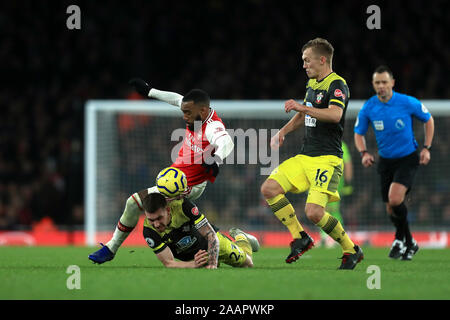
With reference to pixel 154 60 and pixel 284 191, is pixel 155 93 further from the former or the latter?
pixel 154 60

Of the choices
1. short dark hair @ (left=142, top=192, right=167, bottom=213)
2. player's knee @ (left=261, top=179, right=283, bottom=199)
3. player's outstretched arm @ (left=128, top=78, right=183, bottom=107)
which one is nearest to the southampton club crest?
player's knee @ (left=261, top=179, right=283, bottom=199)

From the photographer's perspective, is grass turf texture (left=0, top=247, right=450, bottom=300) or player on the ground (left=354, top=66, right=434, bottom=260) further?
player on the ground (left=354, top=66, right=434, bottom=260)

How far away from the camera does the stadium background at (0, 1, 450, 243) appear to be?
51.8ft

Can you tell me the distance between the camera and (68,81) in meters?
18.2

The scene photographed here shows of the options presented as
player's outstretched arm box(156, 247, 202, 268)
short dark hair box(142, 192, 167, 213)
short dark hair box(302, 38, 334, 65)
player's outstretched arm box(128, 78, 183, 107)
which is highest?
short dark hair box(302, 38, 334, 65)

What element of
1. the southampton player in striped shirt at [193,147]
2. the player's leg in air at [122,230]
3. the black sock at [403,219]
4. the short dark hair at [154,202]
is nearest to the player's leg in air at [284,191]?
the southampton player in striped shirt at [193,147]

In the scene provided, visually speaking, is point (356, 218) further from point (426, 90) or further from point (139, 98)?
point (139, 98)

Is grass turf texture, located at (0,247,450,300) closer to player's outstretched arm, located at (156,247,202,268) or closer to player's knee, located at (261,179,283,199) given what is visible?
player's outstretched arm, located at (156,247,202,268)

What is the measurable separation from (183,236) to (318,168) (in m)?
1.29

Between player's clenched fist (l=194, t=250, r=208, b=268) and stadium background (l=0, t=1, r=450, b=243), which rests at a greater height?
stadium background (l=0, t=1, r=450, b=243)

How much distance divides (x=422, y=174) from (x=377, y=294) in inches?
388

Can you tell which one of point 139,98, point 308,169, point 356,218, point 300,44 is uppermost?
point 300,44
